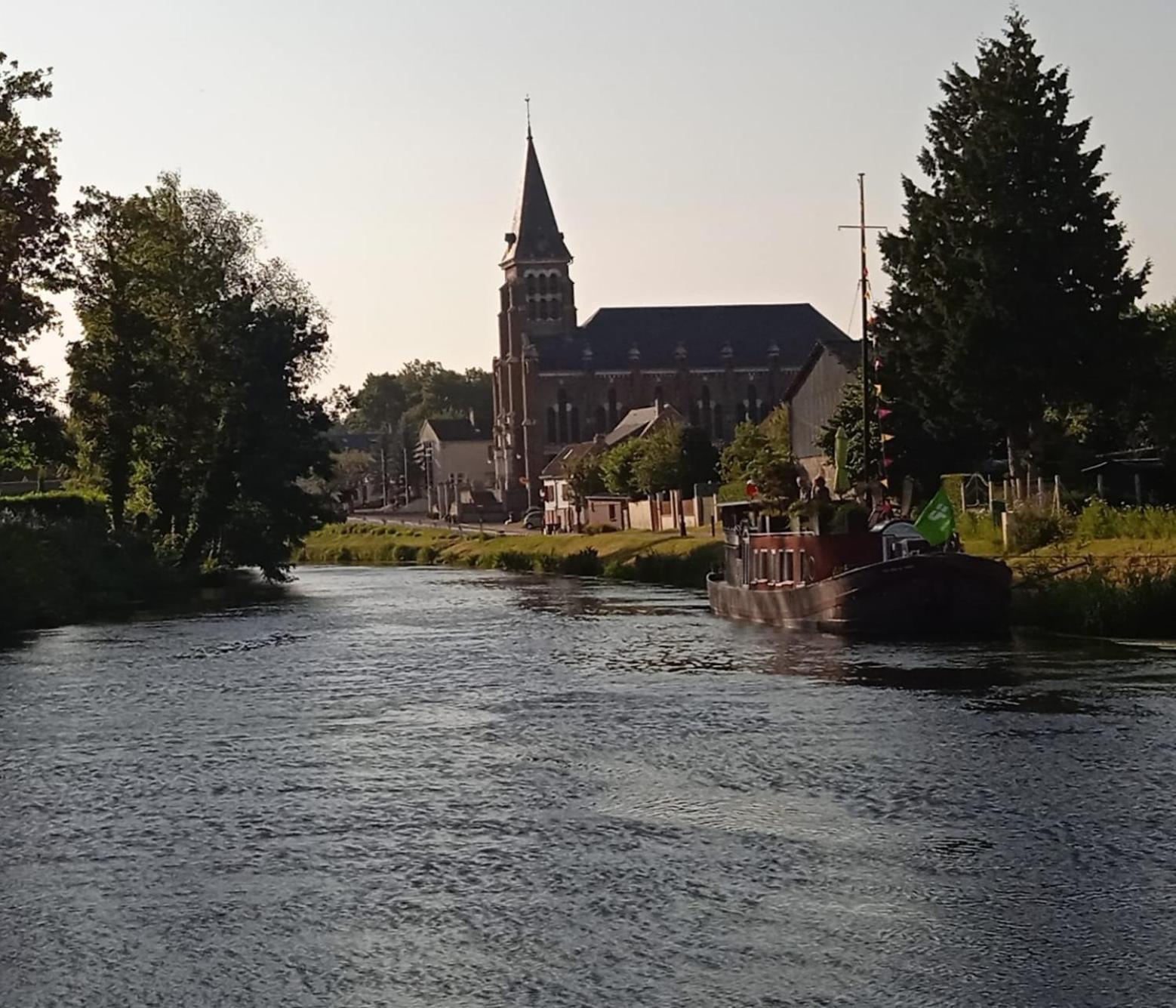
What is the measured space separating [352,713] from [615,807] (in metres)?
9.83

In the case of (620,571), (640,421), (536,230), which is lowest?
(620,571)

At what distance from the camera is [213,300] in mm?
76375

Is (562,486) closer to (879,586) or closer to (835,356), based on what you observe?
(835,356)

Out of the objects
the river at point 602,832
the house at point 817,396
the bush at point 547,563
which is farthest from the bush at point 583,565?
the river at point 602,832

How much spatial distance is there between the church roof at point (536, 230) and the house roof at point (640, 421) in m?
18.2

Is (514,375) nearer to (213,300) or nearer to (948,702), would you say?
(213,300)

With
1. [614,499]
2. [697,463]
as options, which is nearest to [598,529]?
[697,463]

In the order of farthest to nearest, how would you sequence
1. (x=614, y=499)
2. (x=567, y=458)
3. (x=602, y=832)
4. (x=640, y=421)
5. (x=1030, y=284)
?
1. (x=640, y=421)
2. (x=567, y=458)
3. (x=614, y=499)
4. (x=1030, y=284)
5. (x=602, y=832)

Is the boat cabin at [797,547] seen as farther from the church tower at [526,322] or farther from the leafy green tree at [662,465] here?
the church tower at [526,322]

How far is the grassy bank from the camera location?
235 ft

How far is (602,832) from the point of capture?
20.1 metres

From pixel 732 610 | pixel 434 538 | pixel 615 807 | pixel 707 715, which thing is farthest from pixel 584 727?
pixel 434 538

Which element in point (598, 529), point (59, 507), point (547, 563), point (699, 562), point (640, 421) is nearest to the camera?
point (59, 507)

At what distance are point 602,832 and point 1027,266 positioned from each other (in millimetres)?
37980
